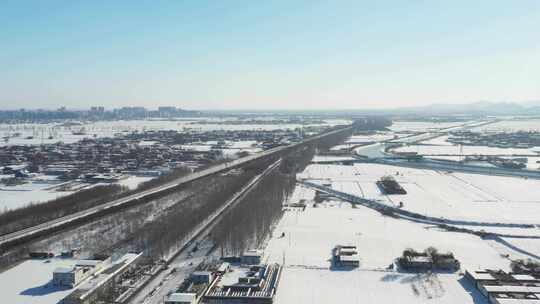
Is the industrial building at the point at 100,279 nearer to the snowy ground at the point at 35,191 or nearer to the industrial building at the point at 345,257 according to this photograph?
the industrial building at the point at 345,257

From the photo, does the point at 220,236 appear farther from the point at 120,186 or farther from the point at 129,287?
the point at 120,186

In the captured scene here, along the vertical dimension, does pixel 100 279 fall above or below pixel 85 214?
below

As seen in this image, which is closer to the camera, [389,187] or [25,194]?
[25,194]

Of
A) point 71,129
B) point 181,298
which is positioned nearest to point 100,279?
point 181,298

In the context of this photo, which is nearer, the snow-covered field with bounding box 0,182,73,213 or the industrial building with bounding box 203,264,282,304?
the industrial building with bounding box 203,264,282,304

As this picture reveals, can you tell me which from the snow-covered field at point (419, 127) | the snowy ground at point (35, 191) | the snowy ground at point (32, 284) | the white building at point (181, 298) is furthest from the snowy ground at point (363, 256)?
the snow-covered field at point (419, 127)

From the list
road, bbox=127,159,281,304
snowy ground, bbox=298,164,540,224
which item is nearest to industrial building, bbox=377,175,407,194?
snowy ground, bbox=298,164,540,224

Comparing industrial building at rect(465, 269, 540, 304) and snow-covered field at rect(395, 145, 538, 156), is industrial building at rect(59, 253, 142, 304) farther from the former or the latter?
snow-covered field at rect(395, 145, 538, 156)

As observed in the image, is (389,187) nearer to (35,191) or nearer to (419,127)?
(35,191)

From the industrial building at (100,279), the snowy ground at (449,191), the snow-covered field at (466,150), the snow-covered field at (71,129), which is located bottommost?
the industrial building at (100,279)
